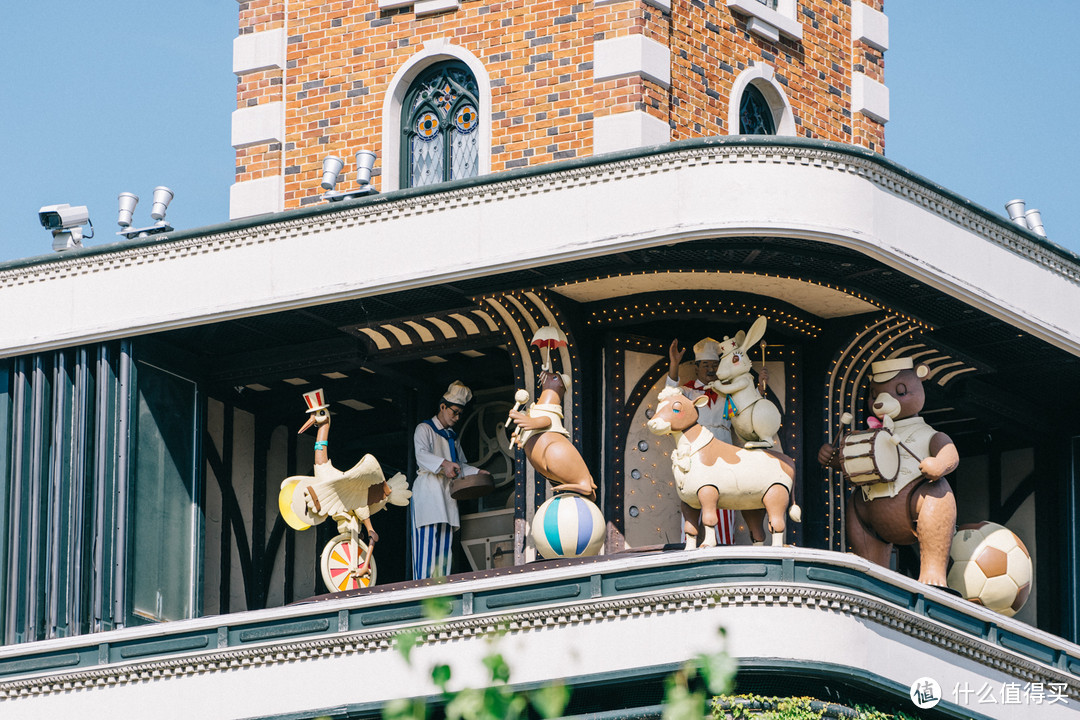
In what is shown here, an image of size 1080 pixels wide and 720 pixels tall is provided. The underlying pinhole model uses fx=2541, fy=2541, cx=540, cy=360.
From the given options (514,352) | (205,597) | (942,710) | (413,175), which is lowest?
(942,710)

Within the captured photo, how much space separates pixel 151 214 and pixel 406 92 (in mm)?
3648

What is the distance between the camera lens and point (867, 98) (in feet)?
109

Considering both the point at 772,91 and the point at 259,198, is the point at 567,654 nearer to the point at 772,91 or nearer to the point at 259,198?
Answer: the point at 259,198

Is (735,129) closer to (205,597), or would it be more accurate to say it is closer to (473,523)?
(473,523)

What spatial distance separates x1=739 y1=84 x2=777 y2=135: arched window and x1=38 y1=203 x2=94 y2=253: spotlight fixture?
8226mm

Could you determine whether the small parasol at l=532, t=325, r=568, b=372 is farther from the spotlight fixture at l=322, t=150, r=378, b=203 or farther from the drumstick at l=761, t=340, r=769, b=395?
the spotlight fixture at l=322, t=150, r=378, b=203

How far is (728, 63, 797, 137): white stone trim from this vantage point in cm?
3152

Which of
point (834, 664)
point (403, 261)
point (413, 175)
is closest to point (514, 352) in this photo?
point (403, 261)

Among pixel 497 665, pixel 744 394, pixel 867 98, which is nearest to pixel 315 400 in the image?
pixel 744 394

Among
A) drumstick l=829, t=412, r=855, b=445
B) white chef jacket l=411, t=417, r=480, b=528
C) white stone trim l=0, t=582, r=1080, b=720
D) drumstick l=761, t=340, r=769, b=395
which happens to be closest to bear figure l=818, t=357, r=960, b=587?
drumstick l=829, t=412, r=855, b=445

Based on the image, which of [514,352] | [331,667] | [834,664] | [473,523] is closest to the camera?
[834,664]

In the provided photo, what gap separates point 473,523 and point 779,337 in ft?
15.1

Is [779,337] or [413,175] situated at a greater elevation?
[413,175]

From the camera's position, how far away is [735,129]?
102ft
